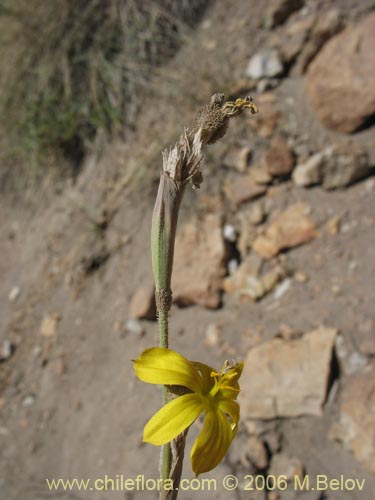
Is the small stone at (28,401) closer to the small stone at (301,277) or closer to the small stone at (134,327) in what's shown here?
the small stone at (134,327)

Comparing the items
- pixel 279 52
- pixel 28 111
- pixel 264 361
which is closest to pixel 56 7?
pixel 28 111

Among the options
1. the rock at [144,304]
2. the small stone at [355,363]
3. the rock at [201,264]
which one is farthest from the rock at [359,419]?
the rock at [144,304]

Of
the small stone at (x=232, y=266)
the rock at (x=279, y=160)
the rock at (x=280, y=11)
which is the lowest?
the small stone at (x=232, y=266)

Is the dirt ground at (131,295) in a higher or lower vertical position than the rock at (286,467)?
higher

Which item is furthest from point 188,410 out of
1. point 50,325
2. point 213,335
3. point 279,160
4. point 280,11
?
point 280,11

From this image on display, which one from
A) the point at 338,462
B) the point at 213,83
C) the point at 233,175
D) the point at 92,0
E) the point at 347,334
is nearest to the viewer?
the point at 338,462

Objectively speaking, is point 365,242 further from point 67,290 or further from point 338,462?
point 67,290
